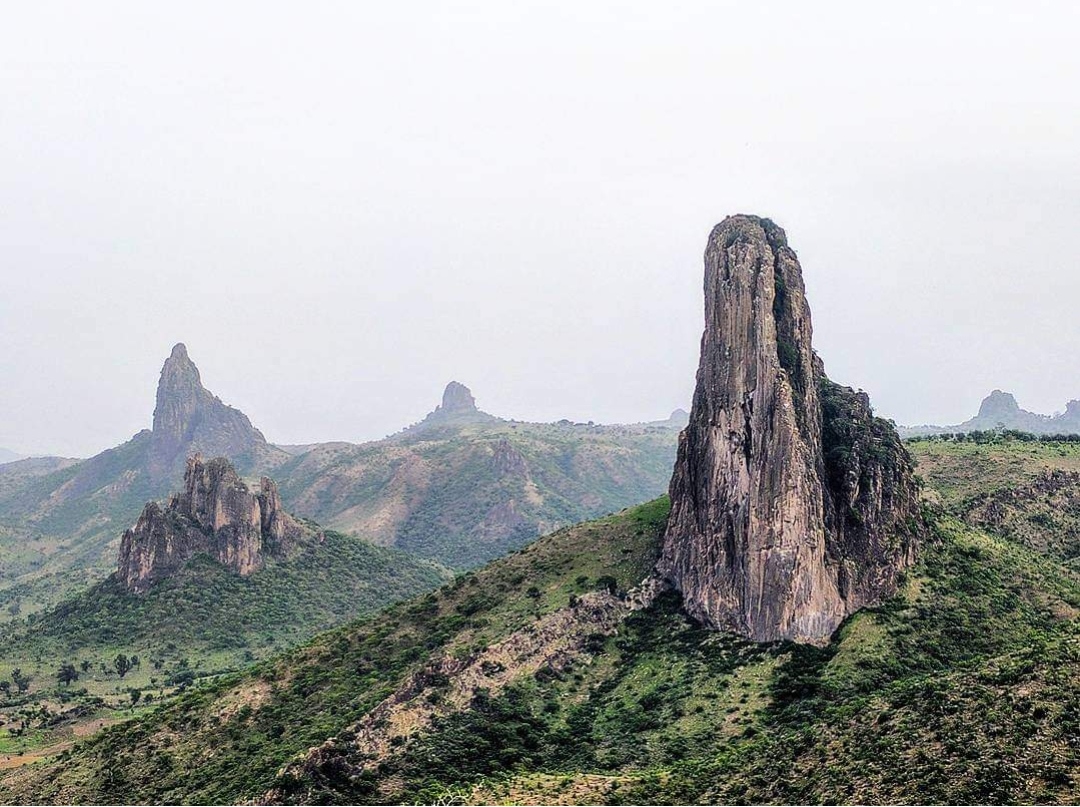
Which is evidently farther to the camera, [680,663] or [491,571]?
[491,571]

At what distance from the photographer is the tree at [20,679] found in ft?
443

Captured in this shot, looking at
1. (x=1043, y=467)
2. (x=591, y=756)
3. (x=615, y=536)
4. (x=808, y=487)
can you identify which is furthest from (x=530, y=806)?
(x=1043, y=467)

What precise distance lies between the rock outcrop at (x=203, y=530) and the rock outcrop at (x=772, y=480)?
375ft

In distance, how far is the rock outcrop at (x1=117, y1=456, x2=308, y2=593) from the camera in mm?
165125

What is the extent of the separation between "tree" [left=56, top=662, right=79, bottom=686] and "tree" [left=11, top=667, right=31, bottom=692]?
4.35 m

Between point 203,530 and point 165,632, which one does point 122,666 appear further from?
point 203,530

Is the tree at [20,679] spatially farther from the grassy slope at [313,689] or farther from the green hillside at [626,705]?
the green hillside at [626,705]

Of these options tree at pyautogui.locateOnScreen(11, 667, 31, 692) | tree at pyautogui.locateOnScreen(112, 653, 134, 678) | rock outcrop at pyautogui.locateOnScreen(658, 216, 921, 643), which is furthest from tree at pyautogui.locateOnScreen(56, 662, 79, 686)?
rock outcrop at pyautogui.locateOnScreen(658, 216, 921, 643)

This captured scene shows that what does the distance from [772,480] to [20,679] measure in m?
127

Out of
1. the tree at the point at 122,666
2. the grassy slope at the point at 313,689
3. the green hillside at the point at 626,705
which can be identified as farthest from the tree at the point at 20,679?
the green hillside at the point at 626,705

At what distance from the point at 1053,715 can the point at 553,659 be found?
4512cm

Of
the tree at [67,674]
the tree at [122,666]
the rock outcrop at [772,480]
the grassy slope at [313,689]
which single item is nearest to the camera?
the grassy slope at [313,689]

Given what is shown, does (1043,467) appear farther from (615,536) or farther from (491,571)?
(491,571)

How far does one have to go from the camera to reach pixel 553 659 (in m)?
81.1
